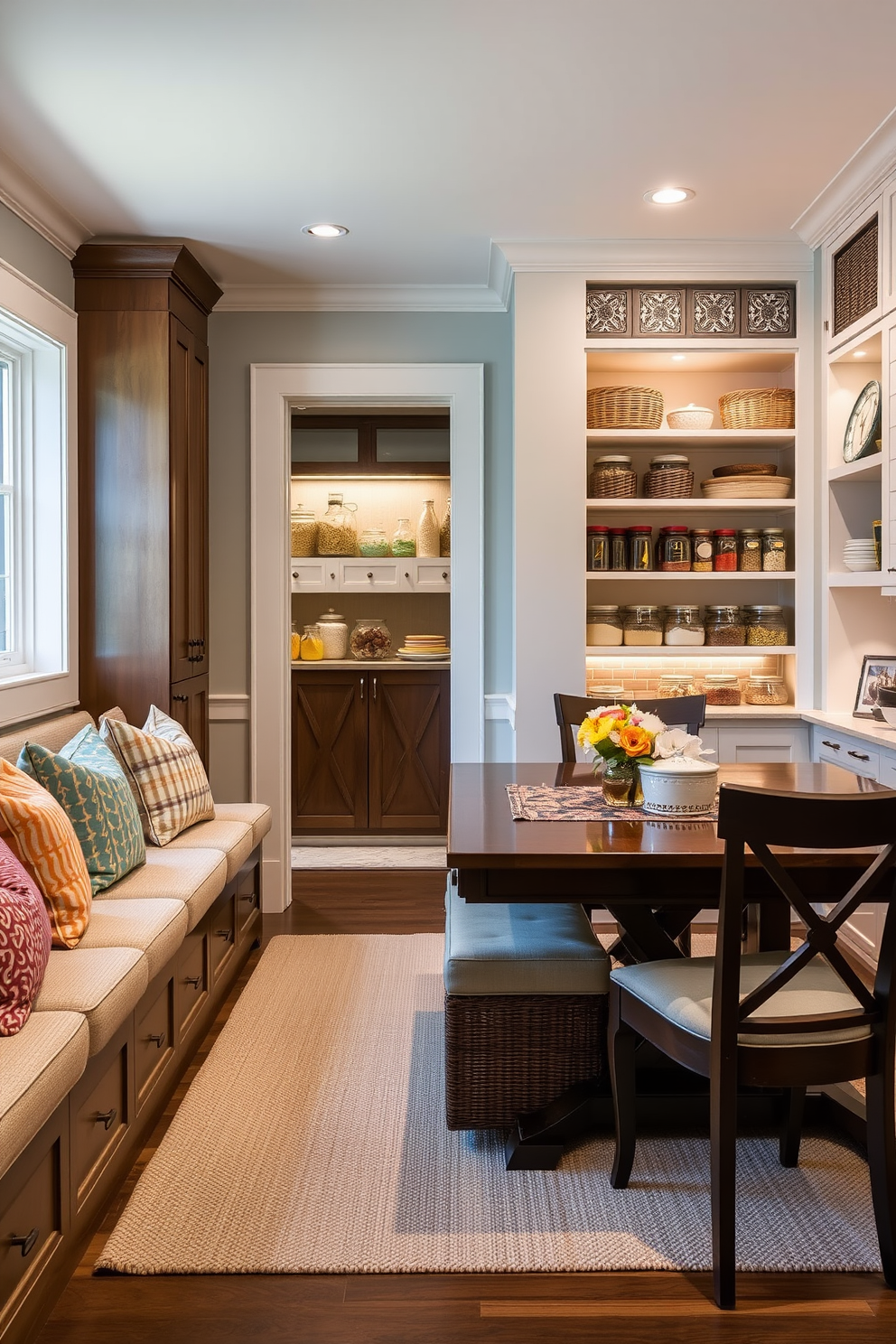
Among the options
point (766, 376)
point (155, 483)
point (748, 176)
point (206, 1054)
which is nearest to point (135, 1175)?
point (206, 1054)

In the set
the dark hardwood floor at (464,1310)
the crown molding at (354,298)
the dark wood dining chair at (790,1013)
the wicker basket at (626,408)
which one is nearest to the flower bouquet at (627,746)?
the dark wood dining chair at (790,1013)

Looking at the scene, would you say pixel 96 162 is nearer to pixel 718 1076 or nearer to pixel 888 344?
pixel 888 344

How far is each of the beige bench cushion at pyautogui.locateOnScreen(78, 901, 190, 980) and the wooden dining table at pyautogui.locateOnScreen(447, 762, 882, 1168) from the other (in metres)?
0.77

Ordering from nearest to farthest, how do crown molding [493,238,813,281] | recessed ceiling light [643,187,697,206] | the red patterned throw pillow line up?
the red patterned throw pillow < recessed ceiling light [643,187,697,206] < crown molding [493,238,813,281]

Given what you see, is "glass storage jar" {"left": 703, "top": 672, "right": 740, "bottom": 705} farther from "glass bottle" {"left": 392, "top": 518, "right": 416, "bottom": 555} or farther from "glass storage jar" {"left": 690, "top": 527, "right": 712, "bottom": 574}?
"glass bottle" {"left": 392, "top": 518, "right": 416, "bottom": 555}

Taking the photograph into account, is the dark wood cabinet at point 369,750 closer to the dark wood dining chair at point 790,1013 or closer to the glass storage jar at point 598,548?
the glass storage jar at point 598,548

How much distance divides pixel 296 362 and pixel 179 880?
8.38 feet

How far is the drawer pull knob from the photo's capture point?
173cm

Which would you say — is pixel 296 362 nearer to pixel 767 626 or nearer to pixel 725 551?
pixel 725 551

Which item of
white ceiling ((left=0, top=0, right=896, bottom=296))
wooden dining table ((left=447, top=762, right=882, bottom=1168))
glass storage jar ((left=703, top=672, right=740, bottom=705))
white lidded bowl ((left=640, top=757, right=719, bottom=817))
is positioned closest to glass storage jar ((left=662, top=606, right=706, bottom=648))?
glass storage jar ((left=703, top=672, right=740, bottom=705))

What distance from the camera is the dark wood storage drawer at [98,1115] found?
80.0 inches

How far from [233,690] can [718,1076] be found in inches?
126

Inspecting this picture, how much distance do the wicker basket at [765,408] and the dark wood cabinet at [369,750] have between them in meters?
2.28

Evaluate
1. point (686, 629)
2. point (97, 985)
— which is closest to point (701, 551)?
point (686, 629)
